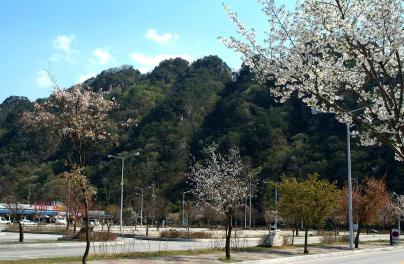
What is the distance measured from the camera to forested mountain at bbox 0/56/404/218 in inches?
4080

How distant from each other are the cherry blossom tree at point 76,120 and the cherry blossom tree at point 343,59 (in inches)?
347

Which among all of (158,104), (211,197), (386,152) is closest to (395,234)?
(211,197)

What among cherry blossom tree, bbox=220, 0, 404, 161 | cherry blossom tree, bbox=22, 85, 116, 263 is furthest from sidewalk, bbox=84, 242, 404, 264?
cherry blossom tree, bbox=220, 0, 404, 161

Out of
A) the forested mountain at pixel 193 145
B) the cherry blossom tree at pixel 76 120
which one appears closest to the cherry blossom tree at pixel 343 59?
the cherry blossom tree at pixel 76 120

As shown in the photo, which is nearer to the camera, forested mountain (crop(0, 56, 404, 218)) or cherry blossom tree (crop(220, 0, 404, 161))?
cherry blossom tree (crop(220, 0, 404, 161))

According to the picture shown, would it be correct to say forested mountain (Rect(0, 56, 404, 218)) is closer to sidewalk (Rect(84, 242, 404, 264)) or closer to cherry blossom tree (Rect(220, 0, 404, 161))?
sidewalk (Rect(84, 242, 404, 264))

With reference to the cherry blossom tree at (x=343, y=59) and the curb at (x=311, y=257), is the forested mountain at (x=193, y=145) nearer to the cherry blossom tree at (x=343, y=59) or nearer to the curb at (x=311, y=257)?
the curb at (x=311, y=257)

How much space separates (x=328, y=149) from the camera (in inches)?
4205

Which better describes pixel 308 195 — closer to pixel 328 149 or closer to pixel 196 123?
pixel 328 149

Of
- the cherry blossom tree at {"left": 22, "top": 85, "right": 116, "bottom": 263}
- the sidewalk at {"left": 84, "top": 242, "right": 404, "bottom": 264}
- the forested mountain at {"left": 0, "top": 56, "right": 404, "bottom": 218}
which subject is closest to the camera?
the cherry blossom tree at {"left": 22, "top": 85, "right": 116, "bottom": 263}

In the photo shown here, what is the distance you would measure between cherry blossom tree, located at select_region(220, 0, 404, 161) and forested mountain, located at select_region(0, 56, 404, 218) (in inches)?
3120

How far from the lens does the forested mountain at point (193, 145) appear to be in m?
104

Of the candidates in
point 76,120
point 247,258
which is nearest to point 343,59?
point 76,120

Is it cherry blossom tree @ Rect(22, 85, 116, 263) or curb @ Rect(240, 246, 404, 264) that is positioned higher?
cherry blossom tree @ Rect(22, 85, 116, 263)
